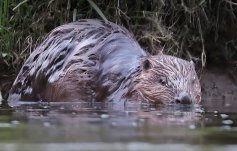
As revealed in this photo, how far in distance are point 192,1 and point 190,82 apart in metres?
1.51

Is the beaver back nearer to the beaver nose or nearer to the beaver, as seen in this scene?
the beaver

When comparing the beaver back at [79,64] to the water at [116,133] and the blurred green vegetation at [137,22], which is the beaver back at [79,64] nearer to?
the blurred green vegetation at [137,22]

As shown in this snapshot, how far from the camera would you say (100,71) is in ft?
18.9

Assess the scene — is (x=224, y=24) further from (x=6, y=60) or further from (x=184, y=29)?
(x=6, y=60)

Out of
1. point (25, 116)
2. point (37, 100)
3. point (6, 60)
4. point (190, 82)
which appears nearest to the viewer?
point (25, 116)

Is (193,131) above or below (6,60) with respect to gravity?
below

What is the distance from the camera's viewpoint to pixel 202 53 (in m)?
6.80

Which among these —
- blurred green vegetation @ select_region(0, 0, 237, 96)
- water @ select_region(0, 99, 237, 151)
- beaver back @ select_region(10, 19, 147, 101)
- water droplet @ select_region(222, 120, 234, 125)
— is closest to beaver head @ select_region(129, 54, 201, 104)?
beaver back @ select_region(10, 19, 147, 101)

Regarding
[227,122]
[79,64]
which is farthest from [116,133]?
[79,64]

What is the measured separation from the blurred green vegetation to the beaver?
71 centimetres

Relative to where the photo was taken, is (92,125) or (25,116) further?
(25,116)

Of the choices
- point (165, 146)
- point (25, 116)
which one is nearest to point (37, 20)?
point (25, 116)

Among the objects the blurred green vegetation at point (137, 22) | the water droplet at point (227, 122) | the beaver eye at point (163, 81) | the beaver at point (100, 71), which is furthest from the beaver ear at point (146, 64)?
the water droplet at point (227, 122)

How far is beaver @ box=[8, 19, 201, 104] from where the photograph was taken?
565 centimetres
